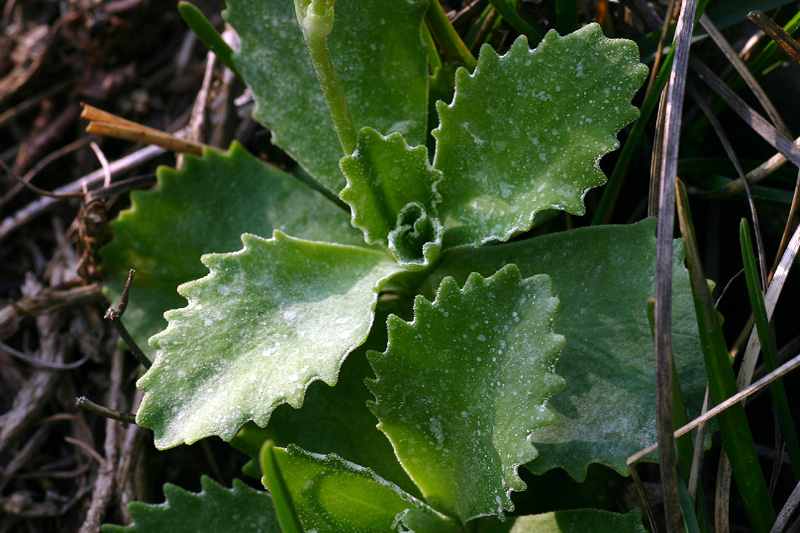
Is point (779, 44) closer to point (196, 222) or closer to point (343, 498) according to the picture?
point (343, 498)

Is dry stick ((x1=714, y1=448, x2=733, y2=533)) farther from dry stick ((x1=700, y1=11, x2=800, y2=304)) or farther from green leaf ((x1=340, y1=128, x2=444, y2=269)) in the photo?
green leaf ((x1=340, y1=128, x2=444, y2=269))

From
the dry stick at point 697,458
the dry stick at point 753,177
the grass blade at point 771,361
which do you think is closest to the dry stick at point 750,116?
the dry stick at point 753,177

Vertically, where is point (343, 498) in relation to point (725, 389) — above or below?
below

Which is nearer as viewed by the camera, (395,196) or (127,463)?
(395,196)

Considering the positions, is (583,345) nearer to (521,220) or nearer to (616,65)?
(521,220)

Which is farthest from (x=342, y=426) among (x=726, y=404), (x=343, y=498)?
(x=726, y=404)

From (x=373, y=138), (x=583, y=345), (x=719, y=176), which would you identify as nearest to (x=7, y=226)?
(x=373, y=138)

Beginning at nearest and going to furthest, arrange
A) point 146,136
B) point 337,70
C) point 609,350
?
point 609,350 < point 337,70 < point 146,136
